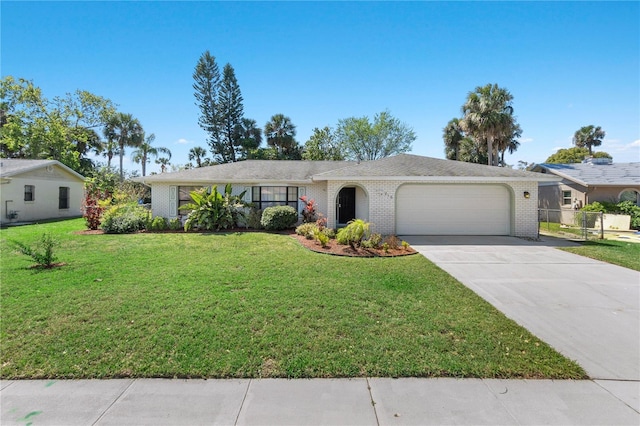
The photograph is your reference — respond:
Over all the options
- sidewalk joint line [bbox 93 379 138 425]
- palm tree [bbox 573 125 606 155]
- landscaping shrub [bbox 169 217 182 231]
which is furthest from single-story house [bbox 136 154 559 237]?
palm tree [bbox 573 125 606 155]

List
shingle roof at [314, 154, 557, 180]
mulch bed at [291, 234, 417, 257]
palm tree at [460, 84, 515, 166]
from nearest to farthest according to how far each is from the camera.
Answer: mulch bed at [291, 234, 417, 257], shingle roof at [314, 154, 557, 180], palm tree at [460, 84, 515, 166]

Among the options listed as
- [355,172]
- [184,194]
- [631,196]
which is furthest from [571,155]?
[184,194]

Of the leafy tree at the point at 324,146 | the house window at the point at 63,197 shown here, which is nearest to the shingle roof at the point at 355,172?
the house window at the point at 63,197

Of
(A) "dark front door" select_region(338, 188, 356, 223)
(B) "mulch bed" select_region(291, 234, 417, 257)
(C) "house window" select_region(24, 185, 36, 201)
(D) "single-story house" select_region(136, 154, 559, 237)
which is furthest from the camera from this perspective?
(C) "house window" select_region(24, 185, 36, 201)

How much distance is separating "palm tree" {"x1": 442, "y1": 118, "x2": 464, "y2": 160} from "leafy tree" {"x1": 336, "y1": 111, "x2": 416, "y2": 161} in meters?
4.31

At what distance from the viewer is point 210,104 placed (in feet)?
118

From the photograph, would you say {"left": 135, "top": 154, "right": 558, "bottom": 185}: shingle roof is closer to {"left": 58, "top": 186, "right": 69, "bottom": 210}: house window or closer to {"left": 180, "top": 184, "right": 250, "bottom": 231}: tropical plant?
{"left": 180, "top": 184, "right": 250, "bottom": 231}: tropical plant

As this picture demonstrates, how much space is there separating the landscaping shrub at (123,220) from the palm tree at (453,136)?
3299 centimetres

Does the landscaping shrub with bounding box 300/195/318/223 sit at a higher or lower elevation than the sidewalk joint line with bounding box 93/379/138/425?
higher

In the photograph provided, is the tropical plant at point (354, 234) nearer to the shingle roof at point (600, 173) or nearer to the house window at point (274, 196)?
the house window at point (274, 196)

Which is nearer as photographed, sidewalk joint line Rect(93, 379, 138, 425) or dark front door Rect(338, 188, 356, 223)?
sidewalk joint line Rect(93, 379, 138, 425)

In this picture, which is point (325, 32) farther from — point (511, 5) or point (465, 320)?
point (465, 320)

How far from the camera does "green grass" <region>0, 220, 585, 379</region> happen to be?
304cm

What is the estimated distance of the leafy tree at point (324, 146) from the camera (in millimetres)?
36031
